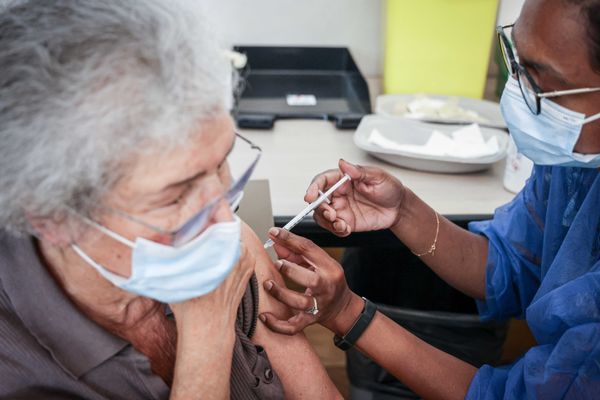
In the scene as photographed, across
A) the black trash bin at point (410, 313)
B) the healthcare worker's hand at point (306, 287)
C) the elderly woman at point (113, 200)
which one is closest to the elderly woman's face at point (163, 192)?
the elderly woman at point (113, 200)

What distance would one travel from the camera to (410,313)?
171 centimetres

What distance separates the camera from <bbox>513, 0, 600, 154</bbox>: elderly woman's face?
1048mm

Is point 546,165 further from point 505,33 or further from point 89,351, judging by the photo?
point 89,351

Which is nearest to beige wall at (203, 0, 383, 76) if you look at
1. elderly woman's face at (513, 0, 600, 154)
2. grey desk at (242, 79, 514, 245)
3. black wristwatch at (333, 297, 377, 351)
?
grey desk at (242, 79, 514, 245)

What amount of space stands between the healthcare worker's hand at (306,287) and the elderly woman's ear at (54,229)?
479 mm

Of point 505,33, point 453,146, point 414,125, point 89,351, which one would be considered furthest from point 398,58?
point 89,351

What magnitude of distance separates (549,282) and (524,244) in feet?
0.71

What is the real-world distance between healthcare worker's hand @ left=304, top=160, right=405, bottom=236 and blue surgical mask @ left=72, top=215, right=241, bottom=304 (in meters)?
0.49

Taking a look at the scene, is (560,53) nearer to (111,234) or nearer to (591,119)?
(591,119)

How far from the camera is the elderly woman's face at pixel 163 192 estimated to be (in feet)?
2.66

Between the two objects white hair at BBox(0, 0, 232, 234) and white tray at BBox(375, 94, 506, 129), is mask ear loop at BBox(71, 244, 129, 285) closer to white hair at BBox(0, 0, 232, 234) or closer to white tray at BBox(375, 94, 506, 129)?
white hair at BBox(0, 0, 232, 234)

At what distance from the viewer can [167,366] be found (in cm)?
110

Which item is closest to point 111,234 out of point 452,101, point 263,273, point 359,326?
point 263,273

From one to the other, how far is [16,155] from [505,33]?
3.46 ft
